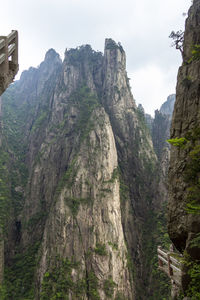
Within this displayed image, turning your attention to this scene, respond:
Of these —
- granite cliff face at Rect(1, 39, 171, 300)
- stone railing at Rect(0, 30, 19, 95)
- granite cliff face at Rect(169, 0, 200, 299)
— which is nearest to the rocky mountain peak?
granite cliff face at Rect(1, 39, 171, 300)

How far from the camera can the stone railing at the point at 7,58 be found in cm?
669

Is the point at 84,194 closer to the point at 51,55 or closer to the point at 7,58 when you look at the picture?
the point at 7,58

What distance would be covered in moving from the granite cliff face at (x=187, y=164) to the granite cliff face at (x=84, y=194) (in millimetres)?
25148

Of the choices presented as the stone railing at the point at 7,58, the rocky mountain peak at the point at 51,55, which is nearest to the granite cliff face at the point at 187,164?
the stone railing at the point at 7,58

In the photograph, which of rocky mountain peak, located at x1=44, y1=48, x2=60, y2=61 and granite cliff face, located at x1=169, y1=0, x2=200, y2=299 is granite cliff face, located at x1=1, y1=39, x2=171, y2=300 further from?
rocky mountain peak, located at x1=44, y1=48, x2=60, y2=61

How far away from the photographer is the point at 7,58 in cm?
696

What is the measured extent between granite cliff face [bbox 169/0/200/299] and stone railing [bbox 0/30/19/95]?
20.8ft

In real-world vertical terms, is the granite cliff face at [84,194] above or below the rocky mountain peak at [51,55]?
below

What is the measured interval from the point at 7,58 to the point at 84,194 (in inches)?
1255

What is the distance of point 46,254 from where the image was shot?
3222cm

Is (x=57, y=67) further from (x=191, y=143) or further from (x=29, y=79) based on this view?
(x=191, y=143)

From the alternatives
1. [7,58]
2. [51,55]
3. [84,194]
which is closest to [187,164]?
[7,58]

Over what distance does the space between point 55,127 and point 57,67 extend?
43454 millimetres

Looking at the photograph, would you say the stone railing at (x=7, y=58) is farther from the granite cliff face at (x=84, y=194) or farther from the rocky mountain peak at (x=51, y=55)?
the rocky mountain peak at (x=51, y=55)
